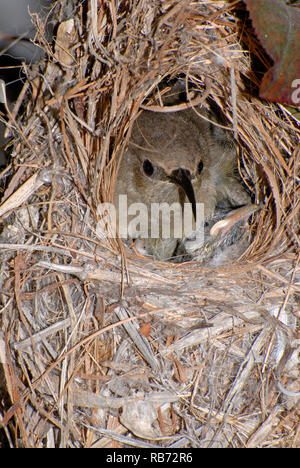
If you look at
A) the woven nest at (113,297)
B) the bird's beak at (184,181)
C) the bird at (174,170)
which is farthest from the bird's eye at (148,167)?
the woven nest at (113,297)

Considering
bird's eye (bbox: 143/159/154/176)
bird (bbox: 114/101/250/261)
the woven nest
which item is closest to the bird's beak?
bird (bbox: 114/101/250/261)

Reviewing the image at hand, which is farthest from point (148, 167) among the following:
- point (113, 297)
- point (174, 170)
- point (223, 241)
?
point (113, 297)

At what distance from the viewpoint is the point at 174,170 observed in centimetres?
241

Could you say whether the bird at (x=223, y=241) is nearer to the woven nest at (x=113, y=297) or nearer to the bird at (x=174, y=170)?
the bird at (x=174, y=170)

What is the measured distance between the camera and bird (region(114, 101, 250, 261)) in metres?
2.42

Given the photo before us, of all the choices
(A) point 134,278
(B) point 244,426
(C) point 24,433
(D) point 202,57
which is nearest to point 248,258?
(A) point 134,278

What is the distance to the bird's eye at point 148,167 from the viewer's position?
A: 254 cm

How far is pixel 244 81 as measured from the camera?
1.90 meters

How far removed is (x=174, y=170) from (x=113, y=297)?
0.95 metres

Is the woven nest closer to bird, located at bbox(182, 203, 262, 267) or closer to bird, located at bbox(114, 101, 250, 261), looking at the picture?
bird, located at bbox(182, 203, 262, 267)

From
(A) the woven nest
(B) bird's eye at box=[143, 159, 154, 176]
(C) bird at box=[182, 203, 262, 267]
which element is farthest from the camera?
(B) bird's eye at box=[143, 159, 154, 176]

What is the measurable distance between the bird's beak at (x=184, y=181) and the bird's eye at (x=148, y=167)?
5.4 inches
